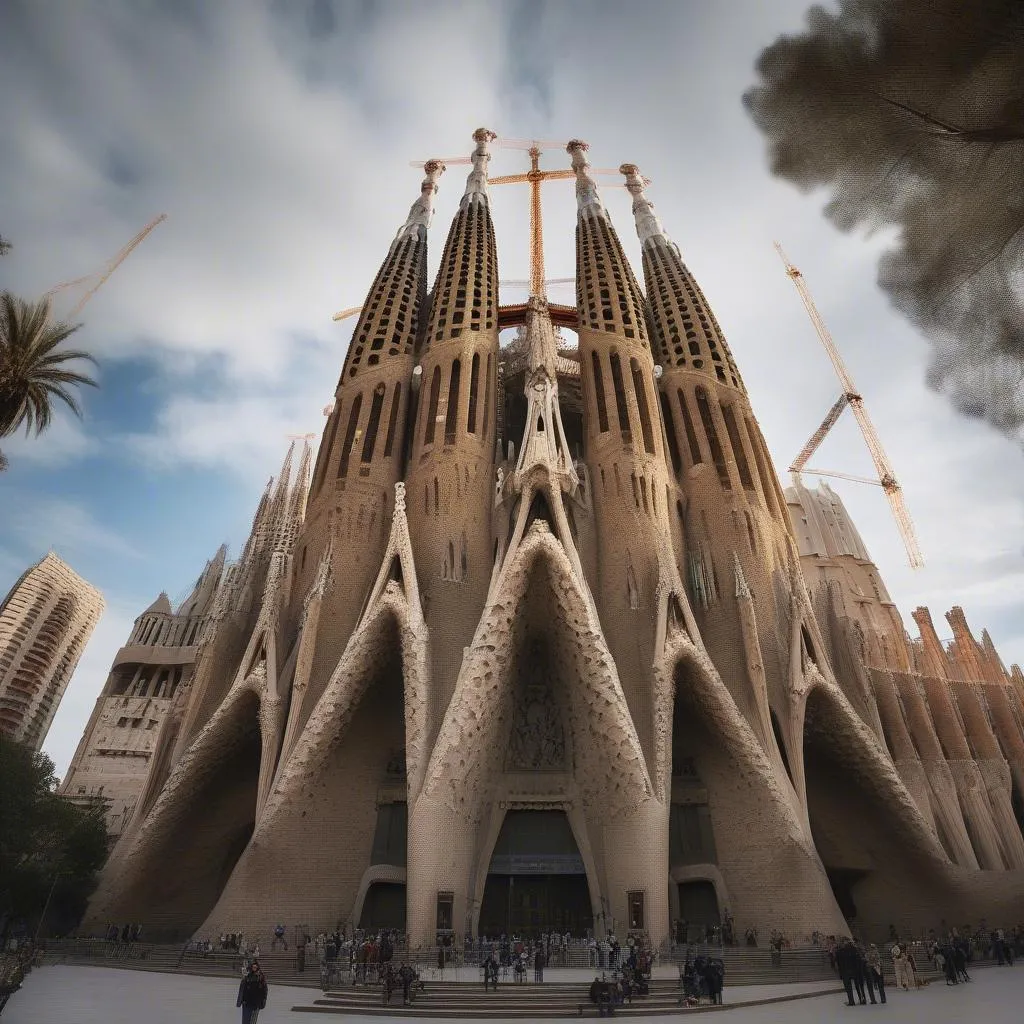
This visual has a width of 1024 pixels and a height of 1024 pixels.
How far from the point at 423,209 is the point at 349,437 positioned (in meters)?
16.5

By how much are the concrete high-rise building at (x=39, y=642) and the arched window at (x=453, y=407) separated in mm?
43622

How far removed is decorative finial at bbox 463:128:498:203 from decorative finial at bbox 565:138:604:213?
15.7ft

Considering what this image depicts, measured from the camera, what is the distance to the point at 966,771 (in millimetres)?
23219

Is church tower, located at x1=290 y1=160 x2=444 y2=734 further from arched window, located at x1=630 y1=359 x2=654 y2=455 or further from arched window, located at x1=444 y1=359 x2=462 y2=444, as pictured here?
arched window, located at x1=630 y1=359 x2=654 y2=455

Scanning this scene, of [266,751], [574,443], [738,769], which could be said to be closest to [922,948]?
[738,769]

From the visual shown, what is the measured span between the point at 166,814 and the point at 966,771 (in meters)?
25.3

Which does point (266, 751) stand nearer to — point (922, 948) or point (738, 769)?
point (738, 769)

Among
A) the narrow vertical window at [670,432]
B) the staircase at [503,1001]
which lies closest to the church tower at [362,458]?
the staircase at [503,1001]

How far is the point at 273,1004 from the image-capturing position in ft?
33.0

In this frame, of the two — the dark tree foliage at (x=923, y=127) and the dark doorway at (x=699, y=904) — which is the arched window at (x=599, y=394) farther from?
the dark tree foliage at (x=923, y=127)

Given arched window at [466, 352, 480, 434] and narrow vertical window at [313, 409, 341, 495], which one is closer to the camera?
narrow vertical window at [313, 409, 341, 495]

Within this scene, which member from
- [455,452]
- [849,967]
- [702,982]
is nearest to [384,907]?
[702,982]

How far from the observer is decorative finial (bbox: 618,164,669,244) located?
34000 millimetres

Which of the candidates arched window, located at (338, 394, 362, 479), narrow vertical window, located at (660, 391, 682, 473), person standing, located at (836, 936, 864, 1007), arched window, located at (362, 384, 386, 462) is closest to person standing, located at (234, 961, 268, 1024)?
person standing, located at (836, 936, 864, 1007)
